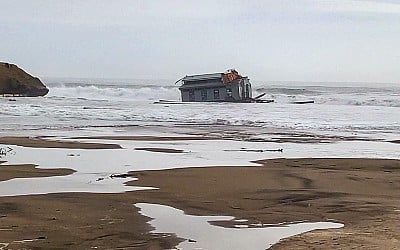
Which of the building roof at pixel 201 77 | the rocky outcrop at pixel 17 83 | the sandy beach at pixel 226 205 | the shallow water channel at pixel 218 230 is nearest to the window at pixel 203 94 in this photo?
the building roof at pixel 201 77

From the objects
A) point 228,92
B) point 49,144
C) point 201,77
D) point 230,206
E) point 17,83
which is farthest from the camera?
point 17,83

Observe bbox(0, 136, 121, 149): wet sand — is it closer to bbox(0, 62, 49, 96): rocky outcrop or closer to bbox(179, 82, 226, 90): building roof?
Answer: bbox(179, 82, 226, 90): building roof

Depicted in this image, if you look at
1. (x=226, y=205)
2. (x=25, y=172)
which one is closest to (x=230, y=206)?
(x=226, y=205)

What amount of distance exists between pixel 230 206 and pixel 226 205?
0.24 feet

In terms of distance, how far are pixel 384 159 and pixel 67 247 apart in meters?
8.43

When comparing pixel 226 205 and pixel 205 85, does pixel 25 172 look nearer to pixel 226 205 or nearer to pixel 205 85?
pixel 226 205

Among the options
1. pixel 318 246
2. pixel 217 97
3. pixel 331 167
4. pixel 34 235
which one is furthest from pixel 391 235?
pixel 217 97

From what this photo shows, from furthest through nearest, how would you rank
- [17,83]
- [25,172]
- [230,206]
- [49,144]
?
[17,83] < [49,144] < [25,172] < [230,206]

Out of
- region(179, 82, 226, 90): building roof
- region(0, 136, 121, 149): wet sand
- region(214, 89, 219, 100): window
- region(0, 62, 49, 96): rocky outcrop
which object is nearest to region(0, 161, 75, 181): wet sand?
region(0, 136, 121, 149): wet sand

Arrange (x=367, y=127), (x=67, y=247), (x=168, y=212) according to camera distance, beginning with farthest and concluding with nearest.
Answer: (x=367, y=127) < (x=168, y=212) < (x=67, y=247)

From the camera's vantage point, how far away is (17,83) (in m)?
47.9

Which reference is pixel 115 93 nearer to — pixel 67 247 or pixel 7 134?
pixel 7 134

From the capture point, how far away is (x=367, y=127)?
21781mm

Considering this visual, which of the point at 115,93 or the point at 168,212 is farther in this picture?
the point at 115,93
